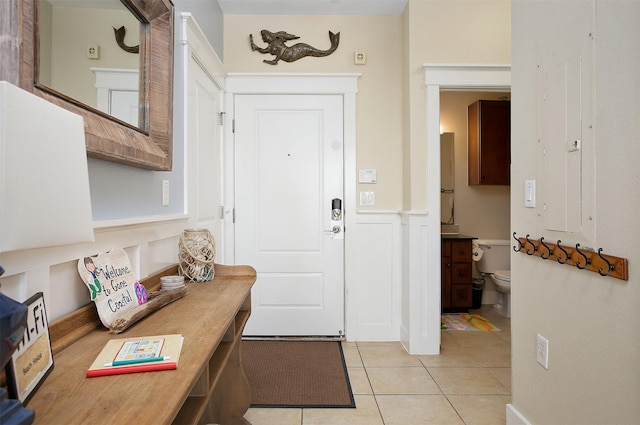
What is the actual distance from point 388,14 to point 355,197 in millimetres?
1531

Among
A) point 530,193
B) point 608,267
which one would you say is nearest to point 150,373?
point 608,267

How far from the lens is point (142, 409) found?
2.19 feet

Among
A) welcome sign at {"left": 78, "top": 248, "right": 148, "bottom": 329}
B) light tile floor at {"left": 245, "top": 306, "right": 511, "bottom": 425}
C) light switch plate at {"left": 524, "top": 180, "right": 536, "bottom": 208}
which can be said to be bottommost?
light tile floor at {"left": 245, "top": 306, "right": 511, "bottom": 425}

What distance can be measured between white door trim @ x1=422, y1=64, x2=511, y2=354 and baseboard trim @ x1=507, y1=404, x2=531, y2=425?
97cm

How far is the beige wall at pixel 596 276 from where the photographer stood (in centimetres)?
115

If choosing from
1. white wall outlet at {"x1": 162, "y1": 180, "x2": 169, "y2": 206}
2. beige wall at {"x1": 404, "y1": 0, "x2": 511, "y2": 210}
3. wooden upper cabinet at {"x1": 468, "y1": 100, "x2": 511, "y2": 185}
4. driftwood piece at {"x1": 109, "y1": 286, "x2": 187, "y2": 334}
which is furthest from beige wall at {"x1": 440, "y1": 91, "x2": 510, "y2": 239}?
driftwood piece at {"x1": 109, "y1": 286, "x2": 187, "y2": 334}

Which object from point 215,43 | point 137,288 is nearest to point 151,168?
point 137,288

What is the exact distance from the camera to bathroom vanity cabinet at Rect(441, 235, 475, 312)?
3.89 metres

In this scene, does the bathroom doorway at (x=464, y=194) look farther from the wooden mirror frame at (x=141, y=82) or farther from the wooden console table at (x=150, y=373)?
the wooden mirror frame at (x=141, y=82)

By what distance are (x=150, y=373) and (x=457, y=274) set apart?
3601 mm

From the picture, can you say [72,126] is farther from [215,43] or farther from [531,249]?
[215,43]

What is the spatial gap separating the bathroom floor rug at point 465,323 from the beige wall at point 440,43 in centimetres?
135

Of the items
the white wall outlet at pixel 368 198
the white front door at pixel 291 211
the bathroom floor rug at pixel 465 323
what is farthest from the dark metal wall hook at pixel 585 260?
the bathroom floor rug at pixel 465 323

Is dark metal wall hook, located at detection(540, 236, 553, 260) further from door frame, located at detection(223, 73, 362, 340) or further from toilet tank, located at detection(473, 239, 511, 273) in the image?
toilet tank, located at detection(473, 239, 511, 273)
